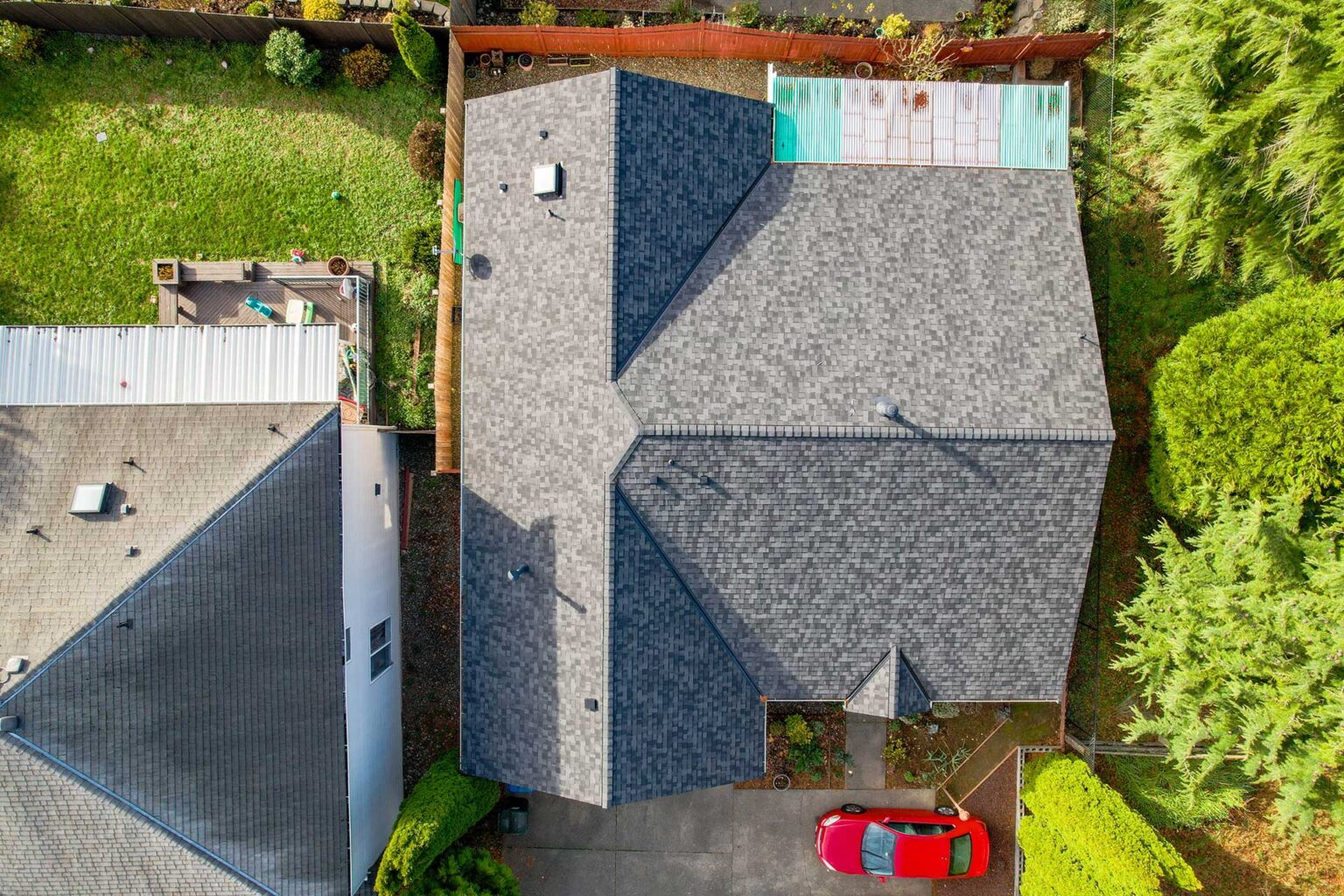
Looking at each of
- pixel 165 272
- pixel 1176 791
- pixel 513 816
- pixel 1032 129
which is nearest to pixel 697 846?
pixel 513 816

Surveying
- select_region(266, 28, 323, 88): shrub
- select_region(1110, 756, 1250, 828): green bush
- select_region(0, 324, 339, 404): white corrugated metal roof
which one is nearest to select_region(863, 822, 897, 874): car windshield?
select_region(1110, 756, 1250, 828): green bush

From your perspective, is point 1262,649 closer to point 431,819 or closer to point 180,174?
point 431,819

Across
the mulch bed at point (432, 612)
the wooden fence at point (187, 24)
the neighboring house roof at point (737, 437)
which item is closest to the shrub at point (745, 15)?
the neighboring house roof at point (737, 437)

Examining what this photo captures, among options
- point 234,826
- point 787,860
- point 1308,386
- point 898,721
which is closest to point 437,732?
point 234,826

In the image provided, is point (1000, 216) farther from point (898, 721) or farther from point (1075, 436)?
point (898, 721)

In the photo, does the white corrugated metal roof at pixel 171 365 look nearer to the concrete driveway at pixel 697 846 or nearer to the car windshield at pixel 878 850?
the concrete driveway at pixel 697 846
